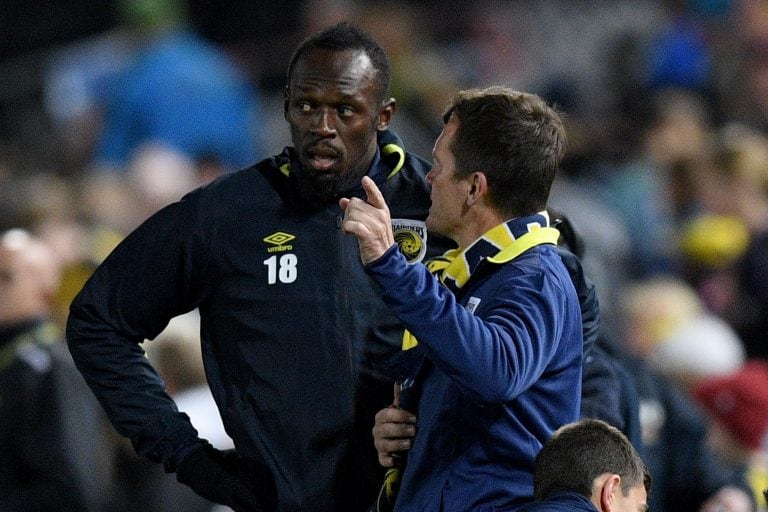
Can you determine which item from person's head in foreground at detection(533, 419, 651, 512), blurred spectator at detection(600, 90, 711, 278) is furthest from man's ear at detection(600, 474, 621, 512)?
blurred spectator at detection(600, 90, 711, 278)

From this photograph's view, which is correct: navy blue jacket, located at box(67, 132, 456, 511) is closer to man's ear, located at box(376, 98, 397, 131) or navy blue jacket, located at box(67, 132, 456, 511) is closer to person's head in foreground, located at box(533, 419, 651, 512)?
man's ear, located at box(376, 98, 397, 131)

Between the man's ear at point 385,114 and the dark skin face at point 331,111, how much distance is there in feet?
0.16

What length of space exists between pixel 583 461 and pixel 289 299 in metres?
0.99

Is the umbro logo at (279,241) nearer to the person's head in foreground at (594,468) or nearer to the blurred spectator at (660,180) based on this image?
the person's head in foreground at (594,468)

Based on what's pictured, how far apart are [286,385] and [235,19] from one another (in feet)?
29.3

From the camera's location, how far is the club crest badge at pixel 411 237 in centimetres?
438

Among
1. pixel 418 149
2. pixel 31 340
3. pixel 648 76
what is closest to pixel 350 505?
pixel 31 340

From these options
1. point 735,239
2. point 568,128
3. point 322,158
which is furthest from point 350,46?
point 568,128

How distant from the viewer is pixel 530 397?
376cm

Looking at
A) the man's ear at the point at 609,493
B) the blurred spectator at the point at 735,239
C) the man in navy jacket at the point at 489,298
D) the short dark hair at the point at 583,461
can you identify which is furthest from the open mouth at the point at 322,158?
the blurred spectator at the point at 735,239

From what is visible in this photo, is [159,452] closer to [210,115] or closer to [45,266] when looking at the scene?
[45,266]

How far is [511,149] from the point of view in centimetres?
381

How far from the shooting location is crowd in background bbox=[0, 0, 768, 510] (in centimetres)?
798

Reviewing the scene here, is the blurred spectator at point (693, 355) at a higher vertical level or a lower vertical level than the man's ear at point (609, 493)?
lower
